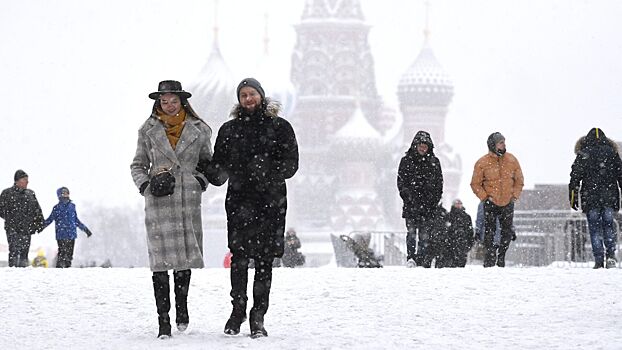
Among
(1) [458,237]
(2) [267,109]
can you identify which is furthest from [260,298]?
(1) [458,237]

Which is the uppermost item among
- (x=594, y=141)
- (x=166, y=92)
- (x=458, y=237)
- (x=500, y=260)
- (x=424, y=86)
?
(x=424, y=86)

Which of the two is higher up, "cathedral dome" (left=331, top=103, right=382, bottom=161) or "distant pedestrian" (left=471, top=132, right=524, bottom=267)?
"cathedral dome" (left=331, top=103, right=382, bottom=161)

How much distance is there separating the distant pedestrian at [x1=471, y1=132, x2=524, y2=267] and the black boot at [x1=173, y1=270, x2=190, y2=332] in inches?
199

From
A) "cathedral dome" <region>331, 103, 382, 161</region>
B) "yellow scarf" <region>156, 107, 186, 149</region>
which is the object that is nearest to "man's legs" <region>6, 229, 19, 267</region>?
"yellow scarf" <region>156, 107, 186, 149</region>

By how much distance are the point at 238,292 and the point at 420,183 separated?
206 inches

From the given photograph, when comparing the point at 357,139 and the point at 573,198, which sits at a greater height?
the point at 357,139

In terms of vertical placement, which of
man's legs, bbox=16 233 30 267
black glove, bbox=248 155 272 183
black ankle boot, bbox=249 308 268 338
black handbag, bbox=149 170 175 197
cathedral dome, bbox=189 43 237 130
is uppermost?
cathedral dome, bbox=189 43 237 130

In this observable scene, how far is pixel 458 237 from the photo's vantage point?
53.8ft

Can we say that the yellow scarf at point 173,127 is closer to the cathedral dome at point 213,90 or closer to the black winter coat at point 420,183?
the black winter coat at point 420,183

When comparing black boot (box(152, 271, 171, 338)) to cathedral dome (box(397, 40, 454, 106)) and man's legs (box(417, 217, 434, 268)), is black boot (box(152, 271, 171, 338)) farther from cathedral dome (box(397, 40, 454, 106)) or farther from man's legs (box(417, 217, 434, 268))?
cathedral dome (box(397, 40, 454, 106))

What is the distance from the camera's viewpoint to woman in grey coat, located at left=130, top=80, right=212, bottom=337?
8.12 metres

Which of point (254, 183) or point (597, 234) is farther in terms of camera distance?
point (597, 234)

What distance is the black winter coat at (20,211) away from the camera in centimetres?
1568

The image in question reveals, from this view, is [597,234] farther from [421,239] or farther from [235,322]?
[235,322]
